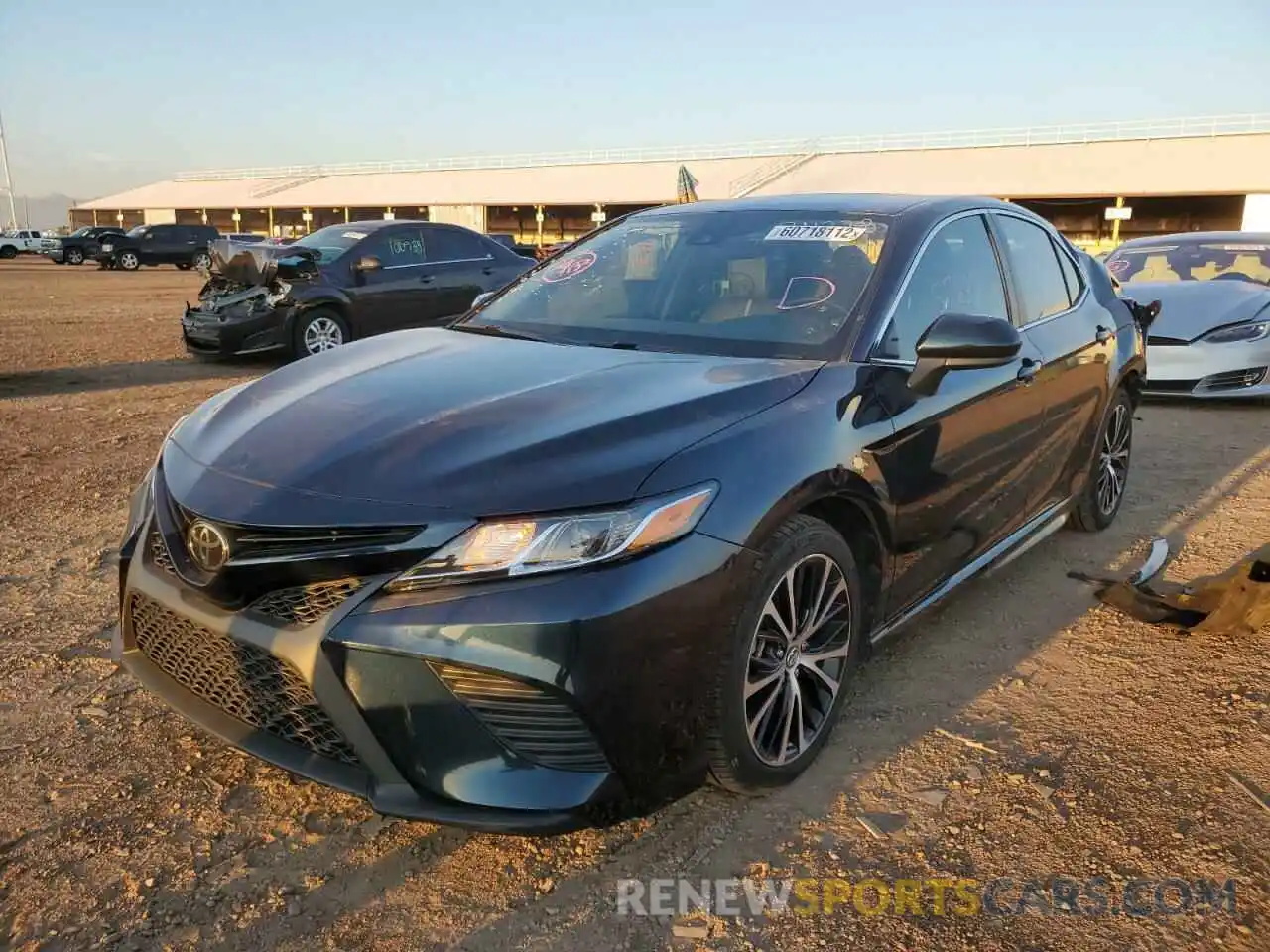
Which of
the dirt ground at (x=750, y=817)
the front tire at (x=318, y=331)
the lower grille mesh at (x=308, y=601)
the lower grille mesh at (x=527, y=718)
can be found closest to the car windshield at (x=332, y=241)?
the front tire at (x=318, y=331)

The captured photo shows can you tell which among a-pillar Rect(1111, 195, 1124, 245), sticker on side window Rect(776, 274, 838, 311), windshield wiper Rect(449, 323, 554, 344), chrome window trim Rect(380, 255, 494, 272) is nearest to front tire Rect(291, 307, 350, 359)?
chrome window trim Rect(380, 255, 494, 272)

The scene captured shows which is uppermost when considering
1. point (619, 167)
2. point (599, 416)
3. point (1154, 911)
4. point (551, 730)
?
point (619, 167)

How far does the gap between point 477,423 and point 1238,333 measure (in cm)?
741

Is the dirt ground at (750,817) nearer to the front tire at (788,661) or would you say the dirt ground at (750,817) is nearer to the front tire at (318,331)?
the front tire at (788,661)

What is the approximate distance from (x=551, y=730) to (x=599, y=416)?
77cm

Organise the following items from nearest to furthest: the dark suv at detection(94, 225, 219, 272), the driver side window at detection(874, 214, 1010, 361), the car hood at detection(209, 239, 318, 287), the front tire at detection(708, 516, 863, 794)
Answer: the front tire at detection(708, 516, 863, 794) < the driver side window at detection(874, 214, 1010, 361) < the car hood at detection(209, 239, 318, 287) < the dark suv at detection(94, 225, 219, 272)

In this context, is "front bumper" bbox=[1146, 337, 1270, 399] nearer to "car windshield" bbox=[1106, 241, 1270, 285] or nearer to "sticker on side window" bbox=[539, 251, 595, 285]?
"car windshield" bbox=[1106, 241, 1270, 285]

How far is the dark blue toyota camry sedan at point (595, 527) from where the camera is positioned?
6.63 ft

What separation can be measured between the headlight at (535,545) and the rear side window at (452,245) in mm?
9241

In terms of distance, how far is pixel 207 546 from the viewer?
221 cm

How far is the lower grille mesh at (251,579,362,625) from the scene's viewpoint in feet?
6.76

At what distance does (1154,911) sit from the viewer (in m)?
2.17

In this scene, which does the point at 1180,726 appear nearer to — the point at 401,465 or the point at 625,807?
the point at 625,807

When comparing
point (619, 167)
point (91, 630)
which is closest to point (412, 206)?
point (619, 167)
